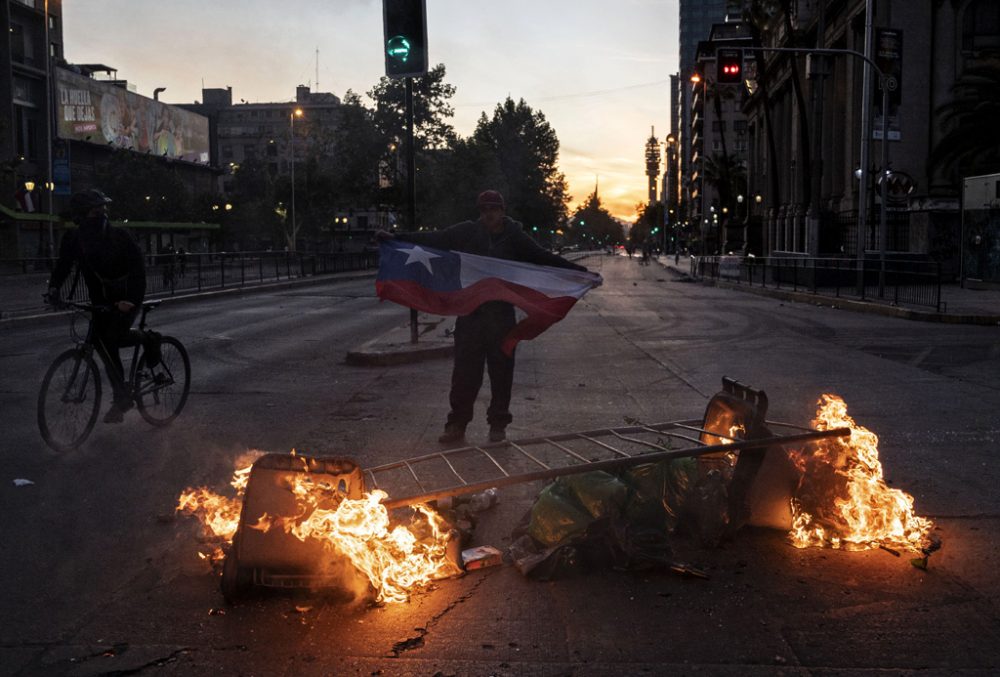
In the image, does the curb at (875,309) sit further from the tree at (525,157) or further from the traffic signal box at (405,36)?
the tree at (525,157)

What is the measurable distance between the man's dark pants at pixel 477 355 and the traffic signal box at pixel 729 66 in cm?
1815

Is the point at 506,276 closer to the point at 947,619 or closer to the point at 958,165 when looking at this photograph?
the point at 947,619

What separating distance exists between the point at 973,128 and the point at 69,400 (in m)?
36.5

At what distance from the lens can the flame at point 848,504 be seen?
4727 mm

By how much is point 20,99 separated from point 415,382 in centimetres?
6107

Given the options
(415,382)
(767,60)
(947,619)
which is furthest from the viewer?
(767,60)

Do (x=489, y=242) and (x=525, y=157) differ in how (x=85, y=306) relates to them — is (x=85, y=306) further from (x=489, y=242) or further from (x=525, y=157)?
(x=525, y=157)

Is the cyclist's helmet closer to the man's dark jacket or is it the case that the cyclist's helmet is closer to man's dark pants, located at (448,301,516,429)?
the man's dark jacket

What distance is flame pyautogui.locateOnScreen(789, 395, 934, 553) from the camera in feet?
15.5

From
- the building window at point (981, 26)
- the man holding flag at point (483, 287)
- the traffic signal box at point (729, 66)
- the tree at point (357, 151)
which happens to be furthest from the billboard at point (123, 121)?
the man holding flag at point (483, 287)

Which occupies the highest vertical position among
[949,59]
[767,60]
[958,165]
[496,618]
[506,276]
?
[767,60]

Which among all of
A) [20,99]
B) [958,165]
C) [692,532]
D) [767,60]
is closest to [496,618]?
[692,532]

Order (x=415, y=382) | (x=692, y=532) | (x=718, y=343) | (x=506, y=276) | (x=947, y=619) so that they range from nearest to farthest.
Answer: (x=947, y=619)
(x=692, y=532)
(x=506, y=276)
(x=415, y=382)
(x=718, y=343)

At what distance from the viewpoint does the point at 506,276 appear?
700 cm
